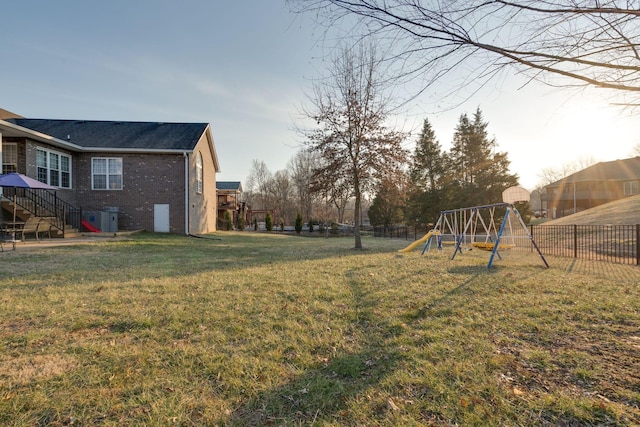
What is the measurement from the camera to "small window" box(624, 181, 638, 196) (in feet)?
124

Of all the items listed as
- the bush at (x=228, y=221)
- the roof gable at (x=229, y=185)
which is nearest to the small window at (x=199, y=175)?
the bush at (x=228, y=221)

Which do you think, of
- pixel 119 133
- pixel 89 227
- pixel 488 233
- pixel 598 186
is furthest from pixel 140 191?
pixel 598 186

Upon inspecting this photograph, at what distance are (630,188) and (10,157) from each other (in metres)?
58.4

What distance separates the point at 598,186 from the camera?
3975cm

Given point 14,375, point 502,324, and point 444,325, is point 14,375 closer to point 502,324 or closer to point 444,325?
point 444,325

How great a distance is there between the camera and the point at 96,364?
2.79 metres

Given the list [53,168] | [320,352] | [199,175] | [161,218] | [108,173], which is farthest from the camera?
[199,175]

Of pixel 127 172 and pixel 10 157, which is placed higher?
pixel 10 157

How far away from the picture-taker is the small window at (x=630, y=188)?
3778cm

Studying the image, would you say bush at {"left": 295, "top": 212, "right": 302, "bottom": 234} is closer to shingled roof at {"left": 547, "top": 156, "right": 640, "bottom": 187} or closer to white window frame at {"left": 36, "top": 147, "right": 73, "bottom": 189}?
white window frame at {"left": 36, "top": 147, "right": 73, "bottom": 189}

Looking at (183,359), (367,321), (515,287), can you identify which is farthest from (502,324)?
(183,359)

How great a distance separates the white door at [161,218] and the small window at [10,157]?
20.4ft

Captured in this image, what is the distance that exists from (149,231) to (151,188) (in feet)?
8.39

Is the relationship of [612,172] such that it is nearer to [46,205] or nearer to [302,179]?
[302,179]
